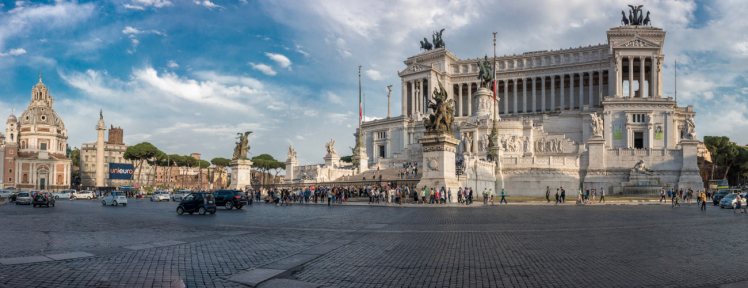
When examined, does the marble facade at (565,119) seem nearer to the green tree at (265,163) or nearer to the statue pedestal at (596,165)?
the statue pedestal at (596,165)

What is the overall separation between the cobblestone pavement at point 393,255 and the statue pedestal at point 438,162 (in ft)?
51.2

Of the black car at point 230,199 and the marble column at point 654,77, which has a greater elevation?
the marble column at point 654,77

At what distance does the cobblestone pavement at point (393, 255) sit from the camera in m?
9.27

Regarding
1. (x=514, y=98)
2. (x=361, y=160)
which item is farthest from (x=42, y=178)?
(x=514, y=98)

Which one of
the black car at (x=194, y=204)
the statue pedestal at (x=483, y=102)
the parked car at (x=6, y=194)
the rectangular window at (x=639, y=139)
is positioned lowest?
the parked car at (x=6, y=194)

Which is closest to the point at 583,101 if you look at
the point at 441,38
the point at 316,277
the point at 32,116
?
the point at 441,38

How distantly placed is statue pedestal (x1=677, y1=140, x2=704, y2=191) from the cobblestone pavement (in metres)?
40.6

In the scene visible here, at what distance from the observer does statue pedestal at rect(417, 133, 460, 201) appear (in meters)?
34.9

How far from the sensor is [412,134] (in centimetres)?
8656

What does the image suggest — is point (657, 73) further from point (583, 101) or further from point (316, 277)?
point (316, 277)

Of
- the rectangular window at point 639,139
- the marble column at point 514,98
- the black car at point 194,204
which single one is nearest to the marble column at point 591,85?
the marble column at point 514,98

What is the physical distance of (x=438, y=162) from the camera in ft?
116

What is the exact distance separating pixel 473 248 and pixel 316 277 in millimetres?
4882

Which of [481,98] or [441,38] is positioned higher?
[441,38]
